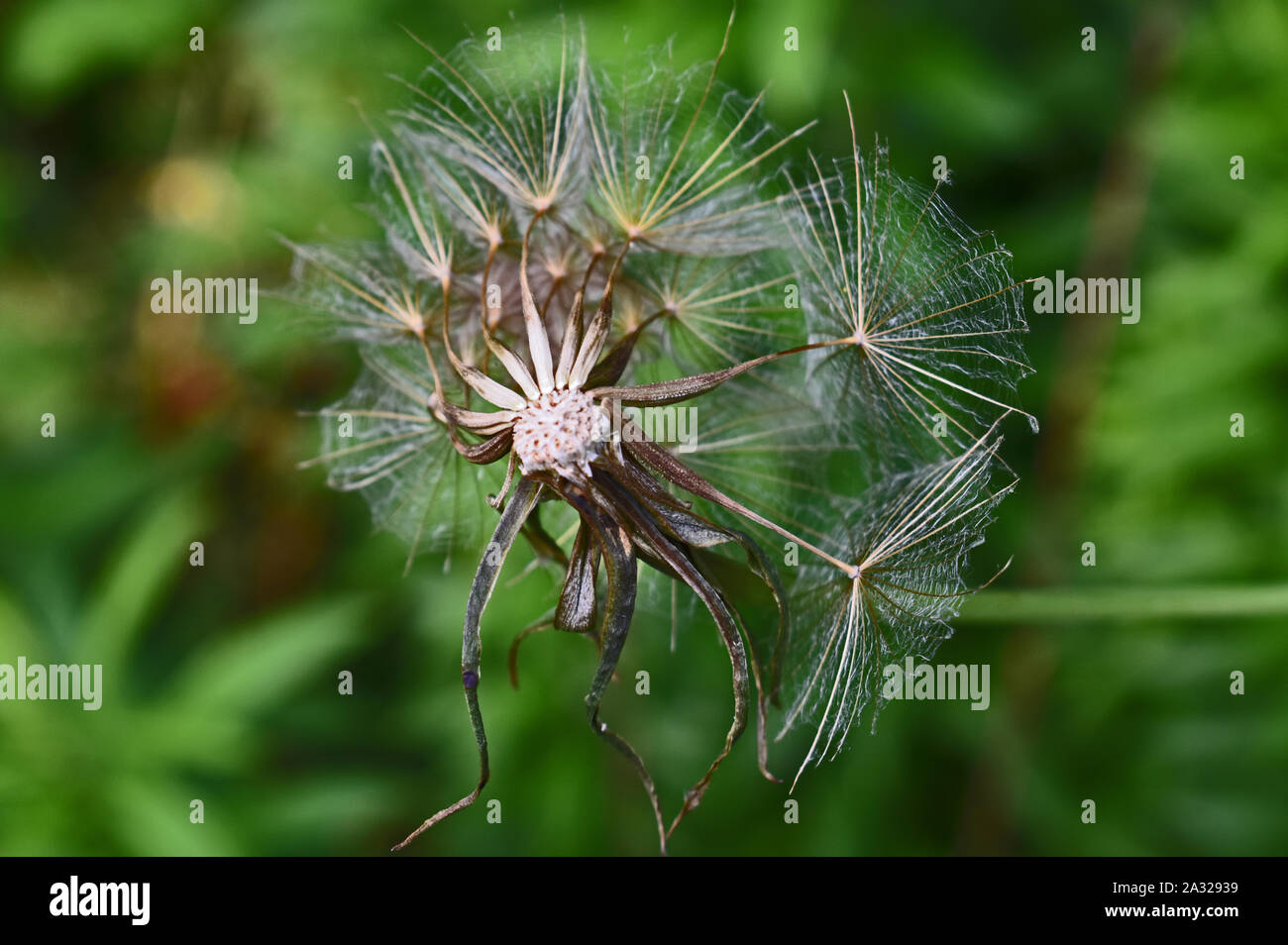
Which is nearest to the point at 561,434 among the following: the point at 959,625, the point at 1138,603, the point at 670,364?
the point at 670,364

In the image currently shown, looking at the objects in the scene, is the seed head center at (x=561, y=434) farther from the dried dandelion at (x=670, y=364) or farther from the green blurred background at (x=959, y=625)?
the green blurred background at (x=959, y=625)

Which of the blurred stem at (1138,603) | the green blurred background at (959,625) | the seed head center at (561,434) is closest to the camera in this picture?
the seed head center at (561,434)

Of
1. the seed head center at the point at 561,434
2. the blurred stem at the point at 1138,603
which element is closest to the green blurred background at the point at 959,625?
the seed head center at the point at 561,434

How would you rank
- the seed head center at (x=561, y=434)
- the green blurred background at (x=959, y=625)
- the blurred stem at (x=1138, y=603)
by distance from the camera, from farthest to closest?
the green blurred background at (x=959, y=625) < the blurred stem at (x=1138, y=603) < the seed head center at (x=561, y=434)

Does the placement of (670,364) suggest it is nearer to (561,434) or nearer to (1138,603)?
(561,434)

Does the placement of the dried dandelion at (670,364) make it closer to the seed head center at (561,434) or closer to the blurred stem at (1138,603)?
the seed head center at (561,434)

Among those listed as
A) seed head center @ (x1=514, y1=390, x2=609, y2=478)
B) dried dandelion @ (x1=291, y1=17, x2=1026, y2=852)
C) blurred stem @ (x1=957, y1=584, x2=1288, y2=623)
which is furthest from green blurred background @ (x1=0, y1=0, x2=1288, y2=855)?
blurred stem @ (x1=957, y1=584, x2=1288, y2=623)

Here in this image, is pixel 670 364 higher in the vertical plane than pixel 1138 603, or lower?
higher

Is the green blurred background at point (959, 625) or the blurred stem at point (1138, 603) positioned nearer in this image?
the blurred stem at point (1138, 603)

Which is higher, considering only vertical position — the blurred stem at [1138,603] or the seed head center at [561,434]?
the seed head center at [561,434]
